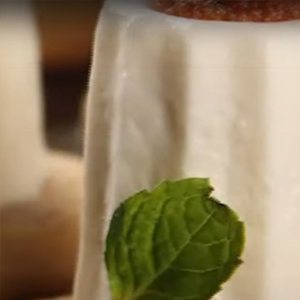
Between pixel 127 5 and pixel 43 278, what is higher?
pixel 127 5

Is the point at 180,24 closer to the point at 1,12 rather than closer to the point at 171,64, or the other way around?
the point at 171,64

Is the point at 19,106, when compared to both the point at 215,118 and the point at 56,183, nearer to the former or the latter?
the point at 56,183

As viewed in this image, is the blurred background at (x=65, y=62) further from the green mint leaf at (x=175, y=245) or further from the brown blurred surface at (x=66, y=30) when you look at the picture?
the green mint leaf at (x=175, y=245)

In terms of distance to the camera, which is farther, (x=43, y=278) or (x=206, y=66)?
(x=43, y=278)

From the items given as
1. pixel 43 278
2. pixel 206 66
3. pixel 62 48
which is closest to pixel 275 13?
pixel 206 66

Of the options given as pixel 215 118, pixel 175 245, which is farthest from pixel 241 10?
pixel 175 245

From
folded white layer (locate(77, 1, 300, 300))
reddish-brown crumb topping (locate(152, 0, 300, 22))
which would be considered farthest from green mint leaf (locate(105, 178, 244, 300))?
reddish-brown crumb topping (locate(152, 0, 300, 22))
